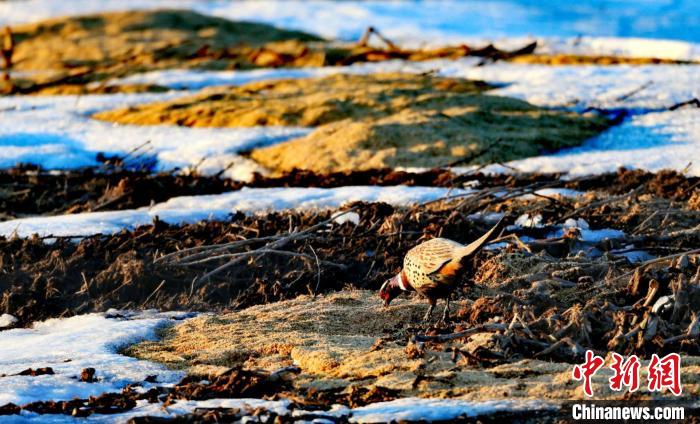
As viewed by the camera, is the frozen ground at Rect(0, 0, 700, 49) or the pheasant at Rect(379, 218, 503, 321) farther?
the frozen ground at Rect(0, 0, 700, 49)

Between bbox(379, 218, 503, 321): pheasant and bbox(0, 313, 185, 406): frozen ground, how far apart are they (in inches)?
49.6

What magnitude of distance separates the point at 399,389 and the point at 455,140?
5.59m

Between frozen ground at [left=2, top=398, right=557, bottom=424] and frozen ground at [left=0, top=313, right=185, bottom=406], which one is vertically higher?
frozen ground at [left=2, top=398, right=557, bottom=424]

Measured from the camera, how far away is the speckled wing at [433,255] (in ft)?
15.8

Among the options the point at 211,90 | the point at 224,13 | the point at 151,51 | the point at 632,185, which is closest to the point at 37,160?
the point at 211,90

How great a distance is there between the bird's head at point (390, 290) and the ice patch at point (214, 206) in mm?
1841

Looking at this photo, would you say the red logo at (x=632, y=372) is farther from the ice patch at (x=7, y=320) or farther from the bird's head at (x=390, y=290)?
the ice patch at (x=7, y=320)

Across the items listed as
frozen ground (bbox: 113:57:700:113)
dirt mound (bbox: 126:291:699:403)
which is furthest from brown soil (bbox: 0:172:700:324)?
frozen ground (bbox: 113:57:700:113)

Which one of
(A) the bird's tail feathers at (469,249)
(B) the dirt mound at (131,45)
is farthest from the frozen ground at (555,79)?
(A) the bird's tail feathers at (469,249)

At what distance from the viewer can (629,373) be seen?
3861 millimetres

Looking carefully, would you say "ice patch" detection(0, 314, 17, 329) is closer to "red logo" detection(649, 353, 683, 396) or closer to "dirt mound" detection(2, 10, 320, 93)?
"red logo" detection(649, 353, 683, 396)

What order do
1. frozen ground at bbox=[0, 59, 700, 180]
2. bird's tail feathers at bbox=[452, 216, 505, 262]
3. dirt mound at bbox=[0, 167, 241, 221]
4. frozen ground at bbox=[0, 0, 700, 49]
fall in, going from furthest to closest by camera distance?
frozen ground at bbox=[0, 0, 700, 49] → frozen ground at bbox=[0, 59, 700, 180] → dirt mound at bbox=[0, 167, 241, 221] → bird's tail feathers at bbox=[452, 216, 505, 262]

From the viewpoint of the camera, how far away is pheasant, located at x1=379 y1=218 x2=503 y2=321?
4.74 m

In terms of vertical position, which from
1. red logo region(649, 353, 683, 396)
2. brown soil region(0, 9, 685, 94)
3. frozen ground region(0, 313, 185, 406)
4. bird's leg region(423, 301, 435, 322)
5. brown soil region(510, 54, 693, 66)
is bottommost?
frozen ground region(0, 313, 185, 406)
